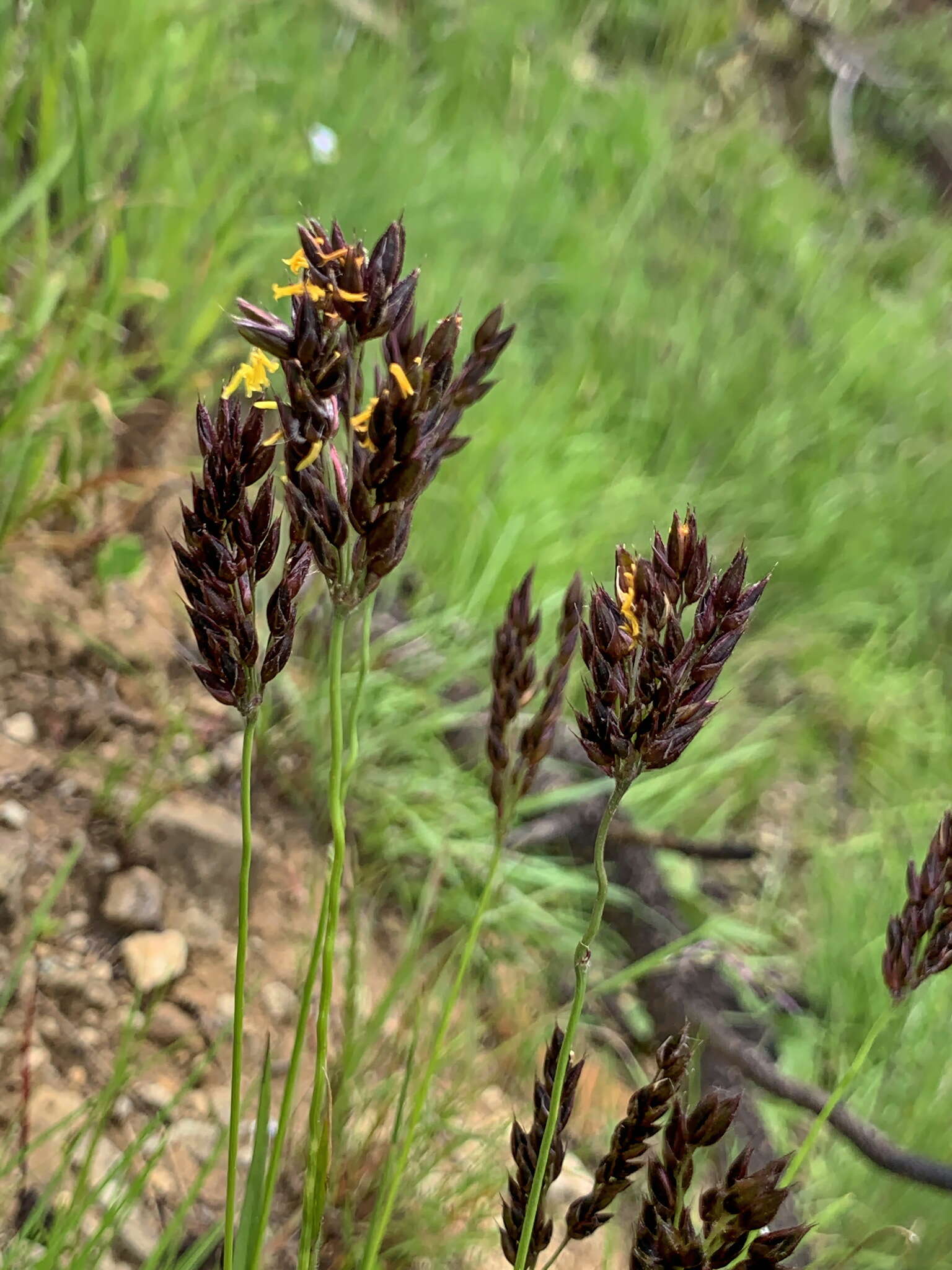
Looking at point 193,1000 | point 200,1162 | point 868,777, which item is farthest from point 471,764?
point 868,777

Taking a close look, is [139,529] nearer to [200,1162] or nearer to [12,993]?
[12,993]

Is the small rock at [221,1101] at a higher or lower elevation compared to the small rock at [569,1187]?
higher

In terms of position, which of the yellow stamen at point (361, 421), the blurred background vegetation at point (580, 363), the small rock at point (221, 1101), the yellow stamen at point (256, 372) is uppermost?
the blurred background vegetation at point (580, 363)

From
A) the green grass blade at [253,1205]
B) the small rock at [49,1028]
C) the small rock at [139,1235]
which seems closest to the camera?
the green grass blade at [253,1205]

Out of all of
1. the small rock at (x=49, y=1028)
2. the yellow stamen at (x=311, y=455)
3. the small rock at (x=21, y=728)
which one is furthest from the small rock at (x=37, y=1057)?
the yellow stamen at (x=311, y=455)

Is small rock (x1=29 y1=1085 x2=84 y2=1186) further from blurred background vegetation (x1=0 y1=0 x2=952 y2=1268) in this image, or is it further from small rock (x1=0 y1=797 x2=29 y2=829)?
blurred background vegetation (x1=0 y1=0 x2=952 y2=1268)

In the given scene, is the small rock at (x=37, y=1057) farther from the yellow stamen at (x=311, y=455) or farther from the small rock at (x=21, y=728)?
the yellow stamen at (x=311, y=455)
